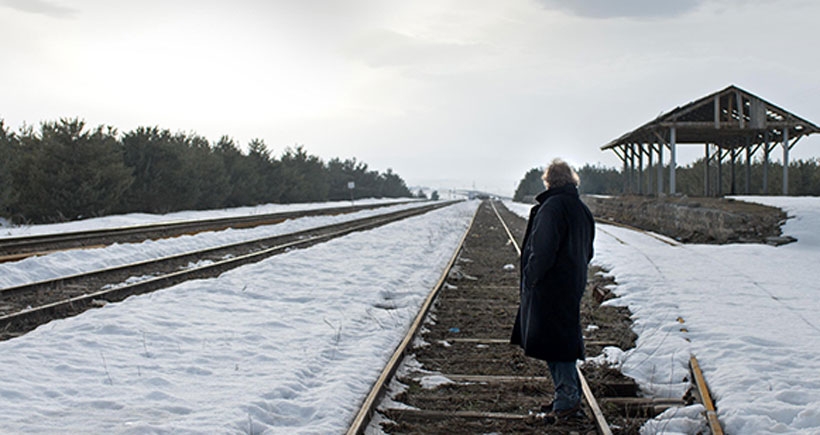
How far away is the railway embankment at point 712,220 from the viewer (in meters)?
15.1

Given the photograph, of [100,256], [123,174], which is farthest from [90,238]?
[123,174]

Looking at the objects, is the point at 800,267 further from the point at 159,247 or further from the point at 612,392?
the point at 159,247

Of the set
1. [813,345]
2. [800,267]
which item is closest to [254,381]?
[813,345]

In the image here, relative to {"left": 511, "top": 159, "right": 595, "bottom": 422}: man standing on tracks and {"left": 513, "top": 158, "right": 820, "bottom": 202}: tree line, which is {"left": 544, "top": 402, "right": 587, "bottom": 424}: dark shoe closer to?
{"left": 511, "top": 159, "right": 595, "bottom": 422}: man standing on tracks

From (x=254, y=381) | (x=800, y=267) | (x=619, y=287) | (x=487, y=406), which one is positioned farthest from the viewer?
(x=800, y=267)

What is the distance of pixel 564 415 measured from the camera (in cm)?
425

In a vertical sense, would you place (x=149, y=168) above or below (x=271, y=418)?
above

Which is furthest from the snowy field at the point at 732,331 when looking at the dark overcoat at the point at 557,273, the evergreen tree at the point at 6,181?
the evergreen tree at the point at 6,181

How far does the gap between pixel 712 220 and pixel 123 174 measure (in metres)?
24.6

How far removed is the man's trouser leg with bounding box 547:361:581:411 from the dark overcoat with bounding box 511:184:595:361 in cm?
10

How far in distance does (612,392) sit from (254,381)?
116 inches

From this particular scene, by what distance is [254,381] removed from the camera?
16.1 ft

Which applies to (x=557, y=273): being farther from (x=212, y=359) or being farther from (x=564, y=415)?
(x=212, y=359)

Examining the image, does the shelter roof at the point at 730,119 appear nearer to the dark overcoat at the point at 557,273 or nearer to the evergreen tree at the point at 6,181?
the dark overcoat at the point at 557,273
